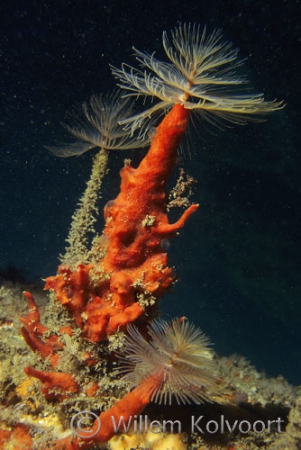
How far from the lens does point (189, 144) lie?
10273 mm

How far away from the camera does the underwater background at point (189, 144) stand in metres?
7.35

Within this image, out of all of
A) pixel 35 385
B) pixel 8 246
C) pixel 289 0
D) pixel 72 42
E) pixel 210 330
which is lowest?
pixel 35 385

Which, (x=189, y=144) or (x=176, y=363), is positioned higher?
(x=189, y=144)

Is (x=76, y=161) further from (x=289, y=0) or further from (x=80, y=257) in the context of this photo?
(x=80, y=257)

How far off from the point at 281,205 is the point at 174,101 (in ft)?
33.7

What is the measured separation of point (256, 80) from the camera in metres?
8.29

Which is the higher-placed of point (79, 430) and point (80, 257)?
point (80, 257)

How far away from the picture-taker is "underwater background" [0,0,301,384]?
735cm

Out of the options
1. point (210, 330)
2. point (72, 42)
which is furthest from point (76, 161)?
point (210, 330)

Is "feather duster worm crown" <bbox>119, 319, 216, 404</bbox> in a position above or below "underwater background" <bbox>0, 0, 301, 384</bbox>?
below

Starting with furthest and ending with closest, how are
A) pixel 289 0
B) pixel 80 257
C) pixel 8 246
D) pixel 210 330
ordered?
pixel 210 330 < pixel 8 246 < pixel 289 0 < pixel 80 257

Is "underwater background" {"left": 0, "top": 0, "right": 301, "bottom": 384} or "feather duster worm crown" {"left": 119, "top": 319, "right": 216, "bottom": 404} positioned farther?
"underwater background" {"left": 0, "top": 0, "right": 301, "bottom": 384}

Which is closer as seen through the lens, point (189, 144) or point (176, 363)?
point (176, 363)

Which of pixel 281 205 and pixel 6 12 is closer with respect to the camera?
pixel 6 12
